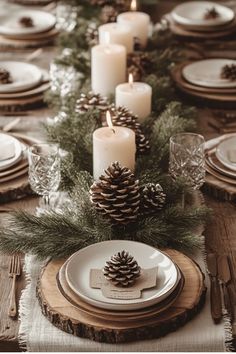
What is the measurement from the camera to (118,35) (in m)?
2.63

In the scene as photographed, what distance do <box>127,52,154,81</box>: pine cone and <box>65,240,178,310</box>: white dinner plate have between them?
97 centimetres

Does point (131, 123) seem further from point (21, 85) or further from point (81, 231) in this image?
point (21, 85)

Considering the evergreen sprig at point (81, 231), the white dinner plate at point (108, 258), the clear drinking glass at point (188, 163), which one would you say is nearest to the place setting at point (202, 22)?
the clear drinking glass at point (188, 163)

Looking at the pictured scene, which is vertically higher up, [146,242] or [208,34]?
[146,242]

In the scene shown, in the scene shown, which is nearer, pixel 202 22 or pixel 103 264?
pixel 103 264

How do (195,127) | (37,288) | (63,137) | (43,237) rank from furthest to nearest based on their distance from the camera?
(195,127) → (63,137) → (43,237) → (37,288)

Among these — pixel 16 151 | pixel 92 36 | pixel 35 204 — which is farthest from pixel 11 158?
pixel 92 36

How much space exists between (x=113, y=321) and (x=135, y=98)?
2.94 feet

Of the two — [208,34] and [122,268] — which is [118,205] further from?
[208,34]

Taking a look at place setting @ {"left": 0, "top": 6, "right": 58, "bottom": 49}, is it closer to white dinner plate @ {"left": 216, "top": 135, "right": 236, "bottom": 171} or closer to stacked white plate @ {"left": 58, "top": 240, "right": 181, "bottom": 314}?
white dinner plate @ {"left": 216, "top": 135, "right": 236, "bottom": 171}

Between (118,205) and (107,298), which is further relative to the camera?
(118,205)

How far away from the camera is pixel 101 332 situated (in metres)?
1.49

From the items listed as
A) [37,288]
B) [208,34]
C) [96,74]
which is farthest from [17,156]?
[208,34]

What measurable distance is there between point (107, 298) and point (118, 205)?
0.26 meters
